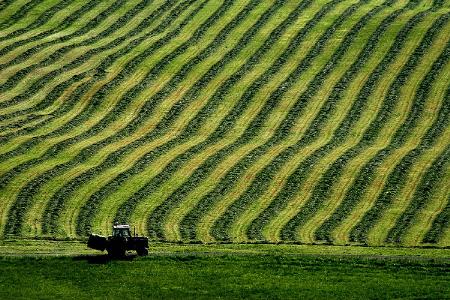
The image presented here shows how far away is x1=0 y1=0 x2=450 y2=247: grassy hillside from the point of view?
59.7 meters

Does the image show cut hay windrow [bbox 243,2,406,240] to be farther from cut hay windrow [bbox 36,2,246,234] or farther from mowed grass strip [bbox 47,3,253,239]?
mowed grass strip [bbox 47,3,253,239]

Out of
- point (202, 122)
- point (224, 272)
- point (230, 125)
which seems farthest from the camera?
point (202, 122)

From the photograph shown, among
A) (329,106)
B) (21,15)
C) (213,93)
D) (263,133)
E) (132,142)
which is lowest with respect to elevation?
(132,142)

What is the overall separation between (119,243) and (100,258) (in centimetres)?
114

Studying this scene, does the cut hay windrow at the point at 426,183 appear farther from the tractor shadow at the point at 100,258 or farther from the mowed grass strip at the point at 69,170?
the mowed grass strip at the point at 69,170

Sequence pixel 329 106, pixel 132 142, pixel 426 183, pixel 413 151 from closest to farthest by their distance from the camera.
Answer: pixel 426 183, pixel 413 151, pixel 132 142, pixel 329 106

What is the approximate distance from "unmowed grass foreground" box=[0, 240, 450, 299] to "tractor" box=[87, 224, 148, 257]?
0.46 metres

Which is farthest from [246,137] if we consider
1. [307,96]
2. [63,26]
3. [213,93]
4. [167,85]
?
[63,26]

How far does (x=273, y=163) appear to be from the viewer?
68688 mm

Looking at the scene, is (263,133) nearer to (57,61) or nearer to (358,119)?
(358,119)

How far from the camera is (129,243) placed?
5009 centimetres

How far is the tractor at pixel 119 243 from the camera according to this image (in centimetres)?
4968

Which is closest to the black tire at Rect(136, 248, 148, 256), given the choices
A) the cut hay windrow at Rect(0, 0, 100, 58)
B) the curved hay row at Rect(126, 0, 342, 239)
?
the curved hay row at Rect(126, 0, 342, 239)

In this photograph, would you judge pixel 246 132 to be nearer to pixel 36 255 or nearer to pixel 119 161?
pixel 119 161
